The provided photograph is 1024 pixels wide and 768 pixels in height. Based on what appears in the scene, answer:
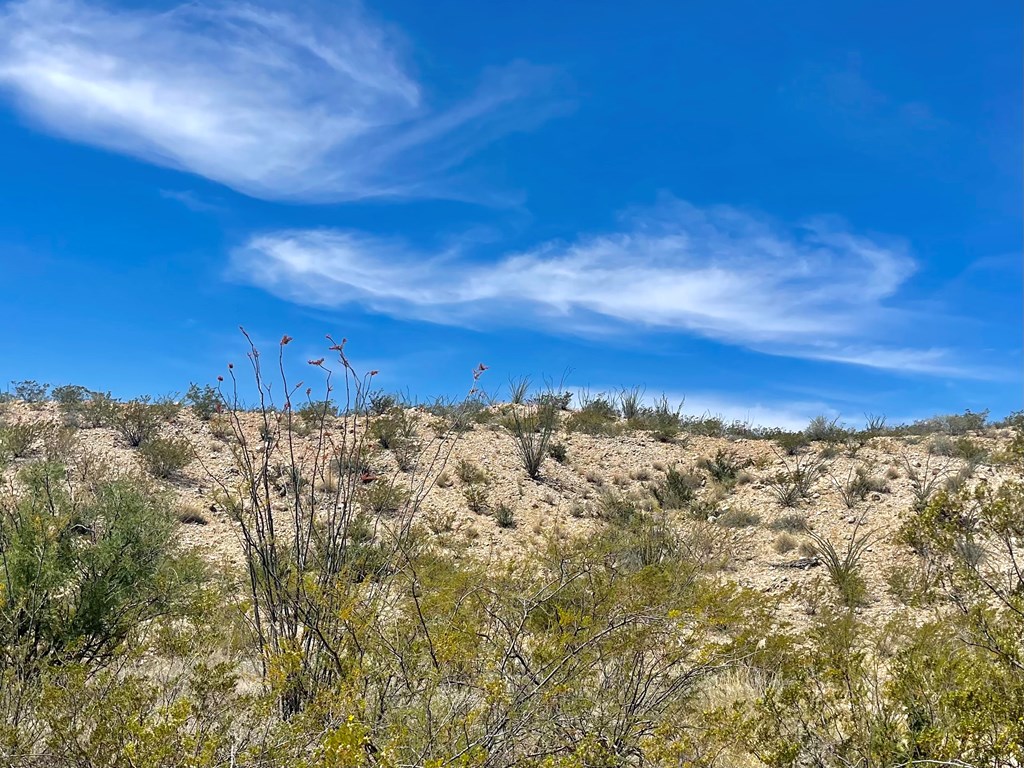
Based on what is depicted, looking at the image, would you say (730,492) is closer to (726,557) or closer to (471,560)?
(726,557)

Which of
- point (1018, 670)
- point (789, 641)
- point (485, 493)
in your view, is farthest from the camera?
point (485, 493)

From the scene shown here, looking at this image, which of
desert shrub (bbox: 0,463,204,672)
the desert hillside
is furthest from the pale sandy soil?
desert shrub (bbox: 0,463,204,672)

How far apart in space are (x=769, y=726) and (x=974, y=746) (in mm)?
1123

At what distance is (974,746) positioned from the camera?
3637 mm

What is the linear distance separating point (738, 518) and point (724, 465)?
4038 millimetres

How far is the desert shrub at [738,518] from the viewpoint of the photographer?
1692 cm

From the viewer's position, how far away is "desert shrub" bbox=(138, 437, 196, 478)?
17.3m

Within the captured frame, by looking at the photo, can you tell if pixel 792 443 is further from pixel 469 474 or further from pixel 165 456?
pixel 165 456

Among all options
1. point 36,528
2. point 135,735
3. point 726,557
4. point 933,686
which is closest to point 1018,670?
point 933,686

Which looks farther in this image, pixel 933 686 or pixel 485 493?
pixel 485 493

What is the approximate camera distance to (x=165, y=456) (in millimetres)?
17406

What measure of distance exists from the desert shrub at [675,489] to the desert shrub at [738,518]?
144 centimetres

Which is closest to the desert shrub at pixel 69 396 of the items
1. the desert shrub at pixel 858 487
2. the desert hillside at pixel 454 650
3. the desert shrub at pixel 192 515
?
the desert shrub at pixel 192 515

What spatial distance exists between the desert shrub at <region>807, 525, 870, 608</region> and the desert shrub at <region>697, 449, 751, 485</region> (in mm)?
5648
